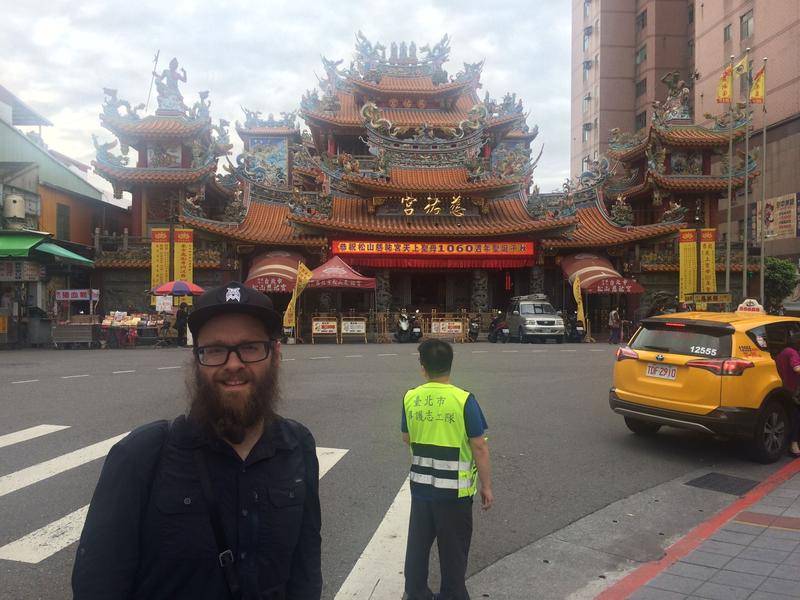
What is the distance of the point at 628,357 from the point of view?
7176 mm

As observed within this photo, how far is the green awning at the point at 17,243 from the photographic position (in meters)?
19.2

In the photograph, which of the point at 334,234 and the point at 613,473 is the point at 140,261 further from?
the point at 613,473

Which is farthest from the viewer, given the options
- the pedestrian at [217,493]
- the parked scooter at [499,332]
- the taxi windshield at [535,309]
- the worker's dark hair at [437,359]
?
the parked scooter at [499,332]

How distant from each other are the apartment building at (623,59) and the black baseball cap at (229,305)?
174 ft

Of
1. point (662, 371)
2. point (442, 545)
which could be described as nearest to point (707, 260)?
point (662, 371)

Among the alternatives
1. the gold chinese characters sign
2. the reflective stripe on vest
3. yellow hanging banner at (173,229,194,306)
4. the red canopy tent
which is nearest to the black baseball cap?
the reflective stripe on vest

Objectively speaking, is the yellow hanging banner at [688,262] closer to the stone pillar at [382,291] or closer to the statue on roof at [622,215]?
the statue on roof at [622,215]

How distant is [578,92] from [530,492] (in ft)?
208

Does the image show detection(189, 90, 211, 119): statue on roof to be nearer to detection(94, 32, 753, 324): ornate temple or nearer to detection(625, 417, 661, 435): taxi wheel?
detection(94, 32, 753, 324): ornate temple

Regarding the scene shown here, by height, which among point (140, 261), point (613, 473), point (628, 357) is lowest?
point (613, 473)

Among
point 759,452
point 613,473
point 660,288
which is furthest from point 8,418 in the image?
point 660,288

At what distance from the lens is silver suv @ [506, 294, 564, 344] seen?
2225 cm

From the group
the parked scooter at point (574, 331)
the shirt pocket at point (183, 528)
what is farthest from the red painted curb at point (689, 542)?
the parked scooter at point (574, 331)

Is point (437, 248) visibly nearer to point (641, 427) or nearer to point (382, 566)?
point (641, 427)
